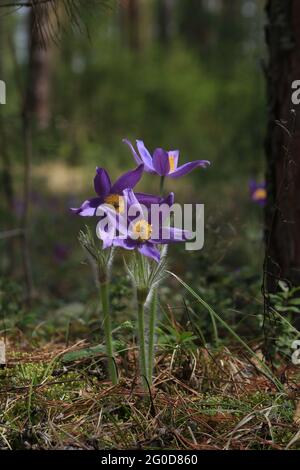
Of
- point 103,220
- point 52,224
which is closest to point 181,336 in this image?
point 103,220

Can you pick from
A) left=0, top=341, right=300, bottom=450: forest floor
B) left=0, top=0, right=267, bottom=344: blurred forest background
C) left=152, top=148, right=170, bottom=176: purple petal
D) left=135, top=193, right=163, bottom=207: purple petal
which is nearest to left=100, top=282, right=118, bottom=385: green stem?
left=0, top=341, right=300, bottom=450: forest floor

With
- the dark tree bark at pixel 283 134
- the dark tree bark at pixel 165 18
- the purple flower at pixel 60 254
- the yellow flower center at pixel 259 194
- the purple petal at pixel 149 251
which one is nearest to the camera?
the purple petal at pixel 149 251

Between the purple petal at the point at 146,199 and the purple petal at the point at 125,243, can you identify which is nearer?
the purple petal at the point at 125,243

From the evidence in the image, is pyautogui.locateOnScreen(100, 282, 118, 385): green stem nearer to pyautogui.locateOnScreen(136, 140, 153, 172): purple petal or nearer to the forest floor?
the forest floor

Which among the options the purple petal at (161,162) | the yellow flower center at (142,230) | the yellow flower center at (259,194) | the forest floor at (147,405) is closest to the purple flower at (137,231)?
the yellow flower center at (142,230)

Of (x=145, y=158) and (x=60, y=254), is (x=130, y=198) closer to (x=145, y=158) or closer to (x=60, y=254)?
(x=145, y=158)

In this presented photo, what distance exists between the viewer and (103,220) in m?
1.86

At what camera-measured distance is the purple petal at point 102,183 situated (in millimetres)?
1889

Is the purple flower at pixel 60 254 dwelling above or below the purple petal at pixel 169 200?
below

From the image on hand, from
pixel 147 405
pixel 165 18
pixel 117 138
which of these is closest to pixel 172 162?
pixel 147 405

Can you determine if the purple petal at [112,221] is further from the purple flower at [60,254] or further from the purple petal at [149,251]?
the purple flower at [60,254]

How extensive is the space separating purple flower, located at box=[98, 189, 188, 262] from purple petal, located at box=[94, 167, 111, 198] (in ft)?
0.23

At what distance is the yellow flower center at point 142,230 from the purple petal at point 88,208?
5.4 inches

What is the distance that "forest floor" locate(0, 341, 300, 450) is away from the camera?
1.78m
